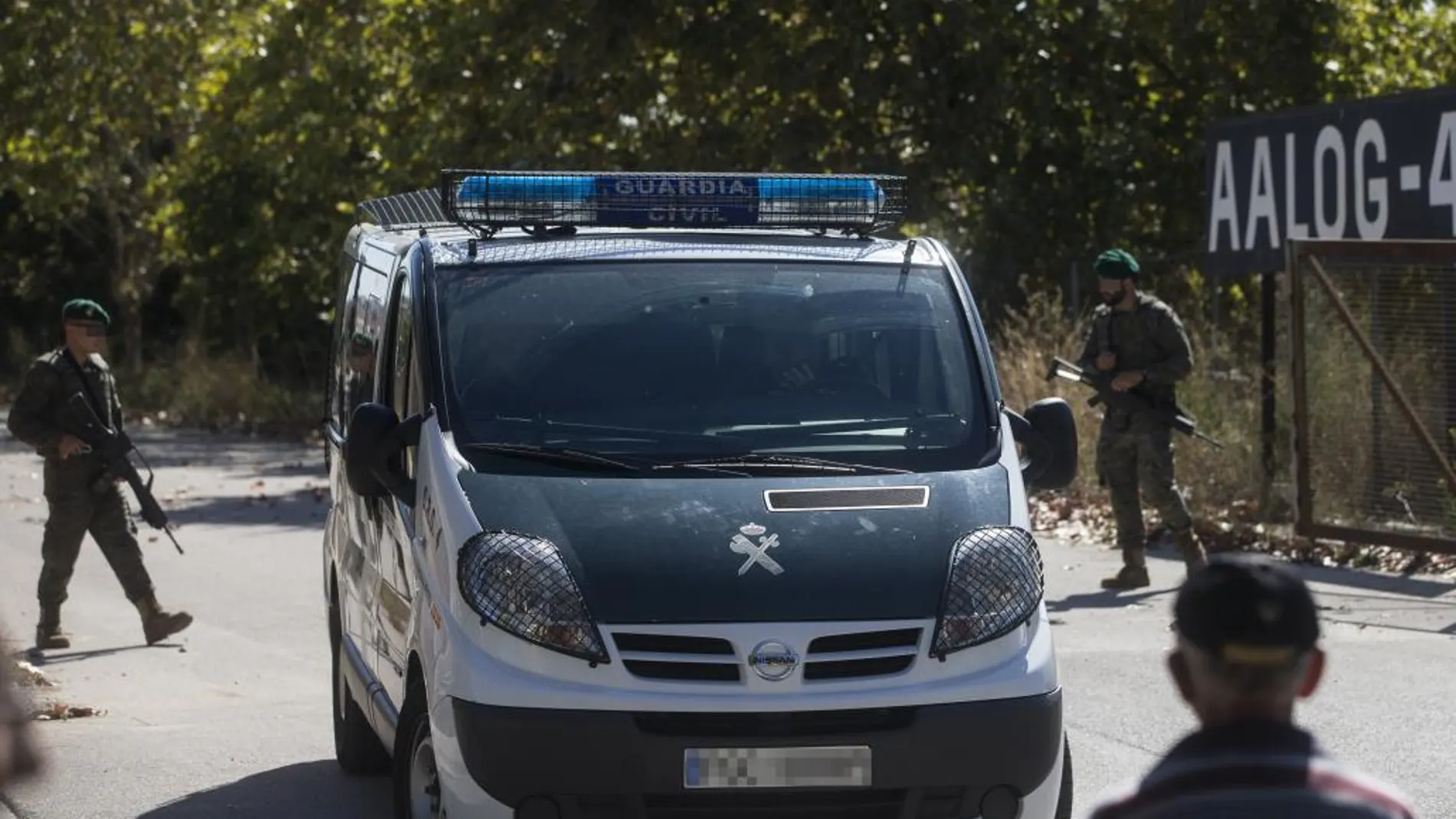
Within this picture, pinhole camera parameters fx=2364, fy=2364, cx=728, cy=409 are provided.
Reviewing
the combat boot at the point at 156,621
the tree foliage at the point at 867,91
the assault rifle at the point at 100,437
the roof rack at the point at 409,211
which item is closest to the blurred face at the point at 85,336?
the assault rifle at the point at 100,437

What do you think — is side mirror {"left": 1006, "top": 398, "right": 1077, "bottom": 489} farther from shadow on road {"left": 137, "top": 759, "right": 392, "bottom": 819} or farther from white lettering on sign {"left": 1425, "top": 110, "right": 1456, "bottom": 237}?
white lettering on sign {"left": 1425, "top": 110, "right": 1456, "bottom": 237}

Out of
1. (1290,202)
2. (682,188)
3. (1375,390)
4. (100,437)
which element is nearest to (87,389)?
(100,437)

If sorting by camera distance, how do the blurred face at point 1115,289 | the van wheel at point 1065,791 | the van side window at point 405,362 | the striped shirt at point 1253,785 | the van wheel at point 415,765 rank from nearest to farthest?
the striped shirt at point 1253,785 < the van wheel at point 415,765 < the van wheel at point 1065,791 < the van side window at point 405,362 < the blurred face at point 1115,289

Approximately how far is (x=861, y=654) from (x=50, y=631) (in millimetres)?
7345

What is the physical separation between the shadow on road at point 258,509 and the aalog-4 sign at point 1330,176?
283 inches

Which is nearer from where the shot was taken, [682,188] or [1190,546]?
[682,188]

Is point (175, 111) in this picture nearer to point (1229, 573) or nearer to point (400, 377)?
point (400, 377)

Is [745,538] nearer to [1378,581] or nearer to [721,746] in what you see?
[721,746]

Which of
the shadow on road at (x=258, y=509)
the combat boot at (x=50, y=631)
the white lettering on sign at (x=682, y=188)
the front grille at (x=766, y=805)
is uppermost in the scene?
the white lettering on sign at (x=682, y=188)

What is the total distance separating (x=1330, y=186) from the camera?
15.0 metres

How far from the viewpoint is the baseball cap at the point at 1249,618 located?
3.08 m

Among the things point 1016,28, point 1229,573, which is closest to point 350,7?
point 1016,28

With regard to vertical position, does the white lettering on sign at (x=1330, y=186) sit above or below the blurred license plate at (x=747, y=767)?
above

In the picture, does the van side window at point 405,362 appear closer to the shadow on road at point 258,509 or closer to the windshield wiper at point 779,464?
the windshield wiper at point 779,464
